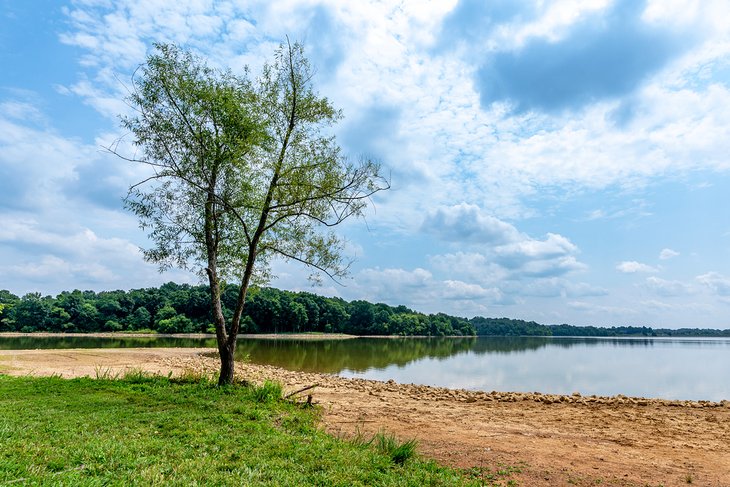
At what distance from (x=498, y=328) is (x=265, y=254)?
16204cm

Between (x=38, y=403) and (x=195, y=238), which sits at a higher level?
(x=195, y=238)

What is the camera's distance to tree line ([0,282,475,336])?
84.5 meters

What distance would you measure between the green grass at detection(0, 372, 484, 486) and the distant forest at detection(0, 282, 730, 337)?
5917cm

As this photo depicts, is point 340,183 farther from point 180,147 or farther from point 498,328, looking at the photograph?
point 498,328

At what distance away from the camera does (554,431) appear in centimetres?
1032

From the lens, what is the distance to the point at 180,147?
14023 millimetres

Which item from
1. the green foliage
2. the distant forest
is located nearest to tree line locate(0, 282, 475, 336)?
the distant forest

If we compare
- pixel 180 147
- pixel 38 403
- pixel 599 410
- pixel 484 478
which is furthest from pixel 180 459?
pixel 599 410

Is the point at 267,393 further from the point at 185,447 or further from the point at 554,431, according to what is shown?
the point at 554,431

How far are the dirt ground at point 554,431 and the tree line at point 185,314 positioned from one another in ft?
199

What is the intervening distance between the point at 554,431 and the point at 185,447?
8.26m

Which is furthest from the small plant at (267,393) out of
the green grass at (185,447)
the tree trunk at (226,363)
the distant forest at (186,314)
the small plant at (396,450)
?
the distant forest at (186,314)

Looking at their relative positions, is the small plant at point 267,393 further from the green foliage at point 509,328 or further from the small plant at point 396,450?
the green foliage at point 509,328

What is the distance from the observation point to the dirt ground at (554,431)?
7.16 metres
